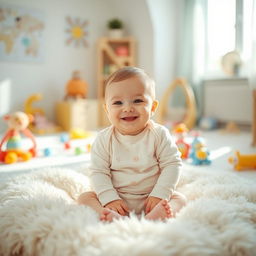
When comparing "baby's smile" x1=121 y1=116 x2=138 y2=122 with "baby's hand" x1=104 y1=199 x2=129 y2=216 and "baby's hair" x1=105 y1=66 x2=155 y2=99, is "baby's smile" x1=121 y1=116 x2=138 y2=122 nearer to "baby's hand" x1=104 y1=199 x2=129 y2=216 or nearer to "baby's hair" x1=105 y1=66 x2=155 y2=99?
"baby's hair" x1=105 y1=66 x2=155 y2=99

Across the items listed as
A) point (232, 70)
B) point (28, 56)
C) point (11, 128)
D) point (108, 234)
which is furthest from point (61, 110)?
point (108, 234)

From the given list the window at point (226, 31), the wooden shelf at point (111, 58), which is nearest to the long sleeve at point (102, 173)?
the window at point (226, 31)

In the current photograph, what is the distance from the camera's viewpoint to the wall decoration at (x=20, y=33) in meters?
3.61

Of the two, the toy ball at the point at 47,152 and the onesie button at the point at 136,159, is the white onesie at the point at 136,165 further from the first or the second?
the toy ball at the point at 47,152

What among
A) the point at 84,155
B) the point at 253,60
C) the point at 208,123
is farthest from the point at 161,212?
the point at 208,123

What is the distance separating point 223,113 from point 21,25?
102 inches

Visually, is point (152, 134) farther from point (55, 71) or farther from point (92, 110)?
point (55, 71)

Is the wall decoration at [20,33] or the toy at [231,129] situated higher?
the wall decoration at [20,33]

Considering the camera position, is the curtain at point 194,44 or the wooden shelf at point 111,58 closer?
the curtain at point 194,44

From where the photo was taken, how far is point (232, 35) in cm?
→ 346

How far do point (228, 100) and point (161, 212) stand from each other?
294 centimetres

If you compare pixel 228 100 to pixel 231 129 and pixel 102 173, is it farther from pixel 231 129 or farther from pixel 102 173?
pixel 102 173

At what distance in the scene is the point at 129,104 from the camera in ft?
3.28

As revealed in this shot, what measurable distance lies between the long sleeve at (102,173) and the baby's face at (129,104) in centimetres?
9
